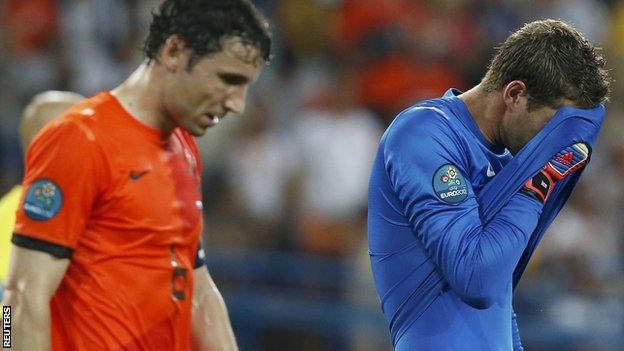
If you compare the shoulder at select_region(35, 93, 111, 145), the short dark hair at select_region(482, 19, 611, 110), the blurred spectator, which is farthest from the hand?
the blurred spectator

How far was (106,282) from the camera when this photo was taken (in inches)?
138

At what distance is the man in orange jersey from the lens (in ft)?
10.9

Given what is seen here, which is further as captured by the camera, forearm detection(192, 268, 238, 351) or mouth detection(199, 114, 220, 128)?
forearm detection(192, 268, 238, 351)

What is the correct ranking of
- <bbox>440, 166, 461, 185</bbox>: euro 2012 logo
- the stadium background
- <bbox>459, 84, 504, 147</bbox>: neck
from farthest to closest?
the stadium background, <bbox>459, 84, 504, 147</bbox>: neck, <bbox>440, 166, 461, 185</bbox>: euro 2012 logo

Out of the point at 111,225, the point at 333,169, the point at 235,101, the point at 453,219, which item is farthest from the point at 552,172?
the point at 333,169

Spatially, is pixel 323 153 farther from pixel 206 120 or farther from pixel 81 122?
pixel 81 122

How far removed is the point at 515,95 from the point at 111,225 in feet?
4.27

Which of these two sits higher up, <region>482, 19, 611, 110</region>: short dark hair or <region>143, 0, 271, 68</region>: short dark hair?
<region>143, 0, 271, 68</region>: short dark hair

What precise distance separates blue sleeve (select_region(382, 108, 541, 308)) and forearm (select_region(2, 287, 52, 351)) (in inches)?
43.3

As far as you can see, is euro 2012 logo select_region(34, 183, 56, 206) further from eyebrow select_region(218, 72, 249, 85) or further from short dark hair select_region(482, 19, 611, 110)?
short dark hair select_region(482, 19, 611, 110)

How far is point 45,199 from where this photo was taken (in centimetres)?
332

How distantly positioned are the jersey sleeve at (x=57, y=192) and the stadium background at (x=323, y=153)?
5011mm

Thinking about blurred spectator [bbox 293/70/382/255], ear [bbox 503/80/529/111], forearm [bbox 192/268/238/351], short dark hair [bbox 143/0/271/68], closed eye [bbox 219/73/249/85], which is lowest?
blurred spectator [bbox 293/70/382/255]

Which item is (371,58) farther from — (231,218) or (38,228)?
(38,228)
